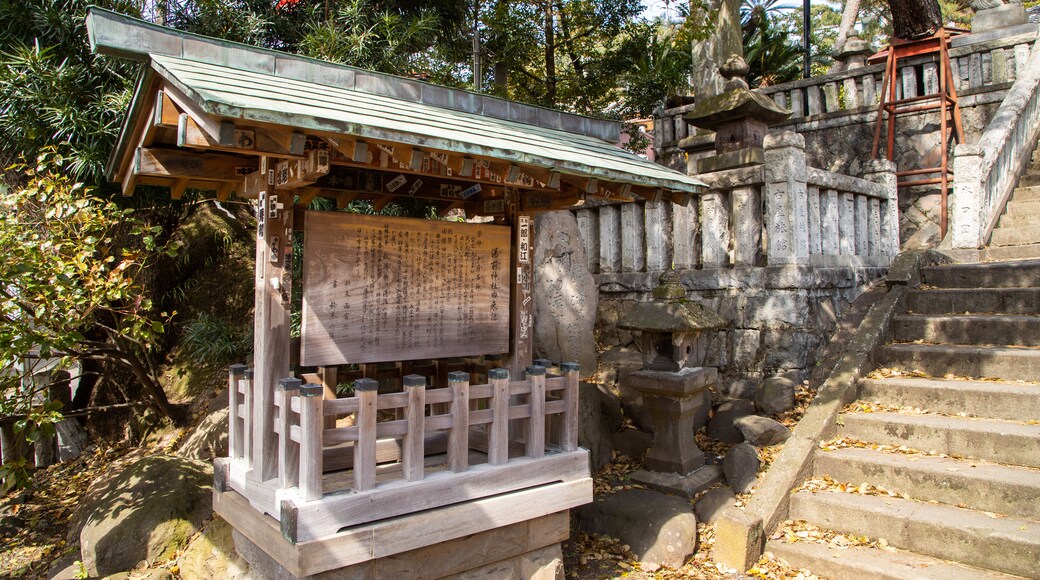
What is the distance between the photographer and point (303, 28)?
8.38m

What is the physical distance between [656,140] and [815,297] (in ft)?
21.0

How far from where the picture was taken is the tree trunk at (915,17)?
11.3 meters

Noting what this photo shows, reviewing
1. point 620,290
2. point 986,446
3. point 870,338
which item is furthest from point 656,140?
point 986,446

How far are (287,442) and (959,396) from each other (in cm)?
590

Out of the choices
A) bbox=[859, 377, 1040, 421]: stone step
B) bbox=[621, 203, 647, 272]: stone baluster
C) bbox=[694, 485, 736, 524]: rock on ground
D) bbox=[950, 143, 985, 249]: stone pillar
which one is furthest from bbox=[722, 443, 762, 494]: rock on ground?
bbox=[950, 143, 985, 249]: stone pillar

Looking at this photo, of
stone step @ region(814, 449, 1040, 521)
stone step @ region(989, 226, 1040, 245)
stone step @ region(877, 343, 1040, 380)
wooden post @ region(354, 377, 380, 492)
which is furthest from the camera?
stone step @ region(989, 226, 1040, 245)

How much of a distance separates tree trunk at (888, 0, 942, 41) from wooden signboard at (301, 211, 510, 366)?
10.2 m

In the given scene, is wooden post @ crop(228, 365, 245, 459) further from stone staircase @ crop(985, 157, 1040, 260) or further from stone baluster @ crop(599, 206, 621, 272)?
stone staircase @ crop(985, 157, 1040, 260)

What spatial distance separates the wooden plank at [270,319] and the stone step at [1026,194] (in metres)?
10.7

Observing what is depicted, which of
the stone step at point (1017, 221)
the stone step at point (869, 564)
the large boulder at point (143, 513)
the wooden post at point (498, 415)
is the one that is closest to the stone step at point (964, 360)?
the stone step at point (869, 564)

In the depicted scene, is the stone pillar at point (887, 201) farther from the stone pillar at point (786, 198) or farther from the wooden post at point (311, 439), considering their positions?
the wooden post at point (311, 439)

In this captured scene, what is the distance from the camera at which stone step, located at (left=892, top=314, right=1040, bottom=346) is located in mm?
6473

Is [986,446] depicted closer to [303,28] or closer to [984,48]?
[303,28]

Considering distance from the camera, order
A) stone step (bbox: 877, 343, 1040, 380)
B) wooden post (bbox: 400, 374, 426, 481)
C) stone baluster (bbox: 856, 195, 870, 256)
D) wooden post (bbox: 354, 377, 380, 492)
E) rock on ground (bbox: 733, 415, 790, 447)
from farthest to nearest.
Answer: stone baluster (bbox: 856, 195, 870, 256) → rock on ground (bbox: 733, 415, 790, 447) → stone step (bbox: 877, 343, 1040, 380) → wooden post (bbox: 400, 374, 426, 481) → wooden post (bbox: 354, 377, 380, 492)
